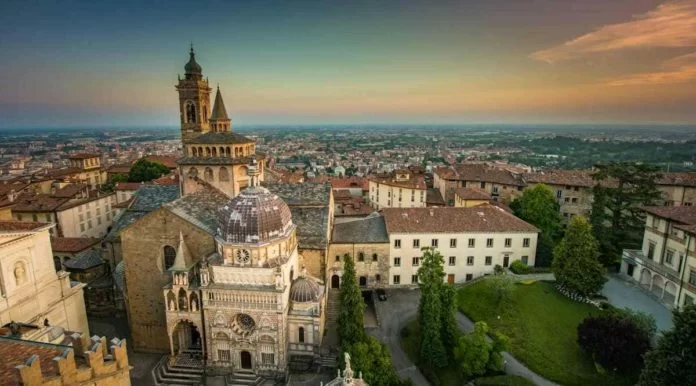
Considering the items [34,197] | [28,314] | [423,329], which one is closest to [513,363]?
[423,329]

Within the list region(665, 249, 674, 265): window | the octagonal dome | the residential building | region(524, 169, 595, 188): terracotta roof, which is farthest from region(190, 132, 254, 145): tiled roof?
region(524, 169, 595, 188): terracotta roof

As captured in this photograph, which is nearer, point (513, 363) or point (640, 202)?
point (513, 363)

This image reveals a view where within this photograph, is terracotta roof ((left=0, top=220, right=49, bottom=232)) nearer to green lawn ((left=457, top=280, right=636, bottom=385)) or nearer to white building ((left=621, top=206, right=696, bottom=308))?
green lawn ((left=457, top=280, right=636, bottom=385))

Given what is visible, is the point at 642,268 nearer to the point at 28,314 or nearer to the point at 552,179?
the point at 552,179

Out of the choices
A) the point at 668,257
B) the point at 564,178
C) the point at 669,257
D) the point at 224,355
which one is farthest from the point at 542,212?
the point at 224,355

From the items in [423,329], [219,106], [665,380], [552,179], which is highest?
[219,106]
